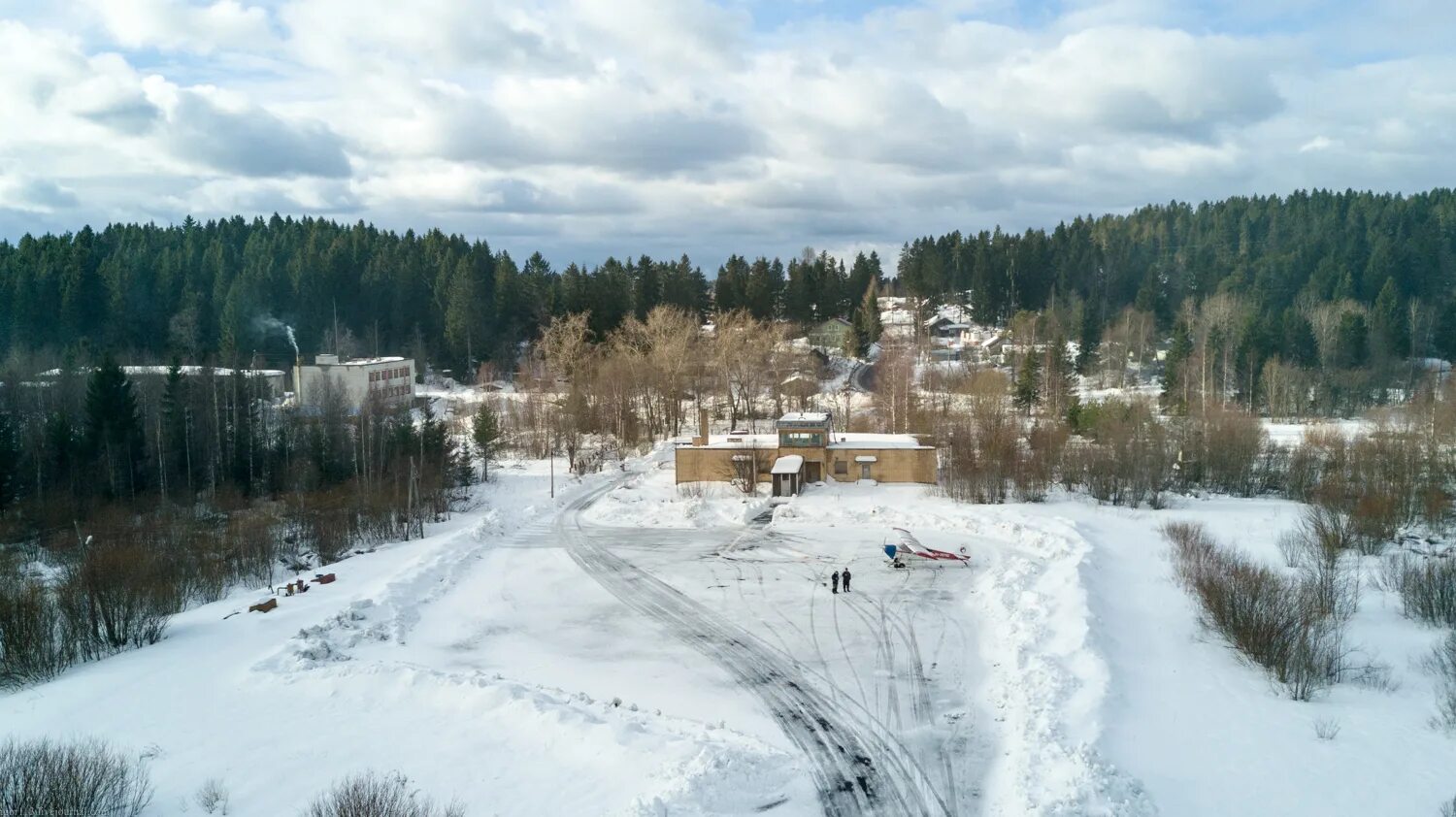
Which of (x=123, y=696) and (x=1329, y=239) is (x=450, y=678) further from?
(x=1329, y=239)

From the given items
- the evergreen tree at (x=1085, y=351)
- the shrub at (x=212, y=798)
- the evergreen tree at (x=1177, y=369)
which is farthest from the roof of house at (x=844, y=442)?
the evergreen tree at (x=1085, y=351)

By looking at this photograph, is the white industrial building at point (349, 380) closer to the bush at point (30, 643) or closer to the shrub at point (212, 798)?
the bush at point (30, 643)

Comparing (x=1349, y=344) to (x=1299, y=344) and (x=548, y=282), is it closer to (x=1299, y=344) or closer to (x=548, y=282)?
(x=1299, y=344)

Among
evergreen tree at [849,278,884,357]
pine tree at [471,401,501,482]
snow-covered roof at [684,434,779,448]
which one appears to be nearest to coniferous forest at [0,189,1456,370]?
evergreen tree at [849,278,884,357]

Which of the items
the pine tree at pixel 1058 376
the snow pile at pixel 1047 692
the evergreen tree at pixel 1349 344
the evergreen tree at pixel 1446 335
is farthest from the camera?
the evergreen tree at pixel 1446 335

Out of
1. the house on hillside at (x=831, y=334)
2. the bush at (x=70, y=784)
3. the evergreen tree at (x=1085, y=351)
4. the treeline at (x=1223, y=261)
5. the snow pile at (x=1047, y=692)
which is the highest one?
the treeline at (x=1223, y=261)

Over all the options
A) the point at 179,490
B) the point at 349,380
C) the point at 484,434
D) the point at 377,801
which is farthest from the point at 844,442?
the point at 349,380
